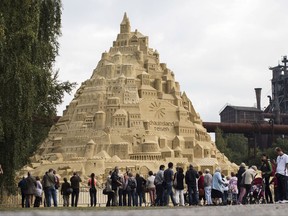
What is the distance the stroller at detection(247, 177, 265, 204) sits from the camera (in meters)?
24.7

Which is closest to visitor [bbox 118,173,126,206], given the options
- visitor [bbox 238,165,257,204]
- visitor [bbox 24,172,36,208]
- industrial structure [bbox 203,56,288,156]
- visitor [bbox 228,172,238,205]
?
visitor [bbox 24,172,36,208]

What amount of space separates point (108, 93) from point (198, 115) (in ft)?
49.5

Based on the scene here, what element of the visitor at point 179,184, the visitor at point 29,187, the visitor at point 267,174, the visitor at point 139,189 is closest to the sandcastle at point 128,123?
the visitor at point 139,189

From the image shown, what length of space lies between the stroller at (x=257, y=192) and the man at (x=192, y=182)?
6.80 feet

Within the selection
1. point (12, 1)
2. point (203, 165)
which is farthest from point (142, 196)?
point (203, 165)

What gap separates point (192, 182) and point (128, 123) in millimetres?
56212

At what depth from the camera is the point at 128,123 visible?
8219cm

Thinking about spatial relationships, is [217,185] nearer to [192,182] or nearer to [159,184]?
[192,182]

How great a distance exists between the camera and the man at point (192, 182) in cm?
2591

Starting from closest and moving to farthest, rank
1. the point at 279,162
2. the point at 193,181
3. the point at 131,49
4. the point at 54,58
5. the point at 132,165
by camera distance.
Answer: the point at 279,162, the point at 193,181, the point at 54,58, the point at 132,165, the point at 131,49

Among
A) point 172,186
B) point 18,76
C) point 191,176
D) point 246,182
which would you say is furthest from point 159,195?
point 18,76

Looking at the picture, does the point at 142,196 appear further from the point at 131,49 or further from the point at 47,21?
the point at 131,49

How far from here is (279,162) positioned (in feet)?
70.3

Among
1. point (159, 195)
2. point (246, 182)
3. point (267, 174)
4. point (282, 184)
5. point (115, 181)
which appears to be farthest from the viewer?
point (115, 181)
